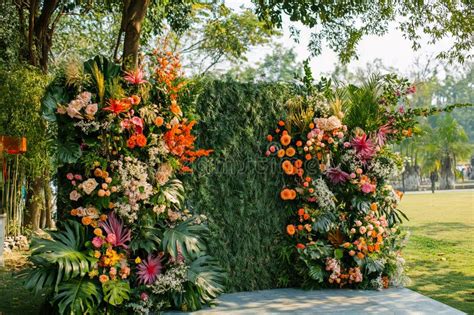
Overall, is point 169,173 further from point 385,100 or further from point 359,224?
point 385,100

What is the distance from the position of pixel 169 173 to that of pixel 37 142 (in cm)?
549

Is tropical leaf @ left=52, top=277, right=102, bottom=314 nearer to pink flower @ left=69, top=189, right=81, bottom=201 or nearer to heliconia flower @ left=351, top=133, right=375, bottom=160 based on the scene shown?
pink flower @ left=69, top=189, right=81, bottom=201

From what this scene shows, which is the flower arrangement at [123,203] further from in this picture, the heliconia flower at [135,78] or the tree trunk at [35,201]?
the tree trunk at [35,201]

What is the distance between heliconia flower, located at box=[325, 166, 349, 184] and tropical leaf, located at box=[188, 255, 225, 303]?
5.97 feet

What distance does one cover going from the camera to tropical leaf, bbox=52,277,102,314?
4.81 meters

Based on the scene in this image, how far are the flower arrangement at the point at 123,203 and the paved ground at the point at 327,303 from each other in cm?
34

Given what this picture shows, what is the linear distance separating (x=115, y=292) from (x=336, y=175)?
120 inches

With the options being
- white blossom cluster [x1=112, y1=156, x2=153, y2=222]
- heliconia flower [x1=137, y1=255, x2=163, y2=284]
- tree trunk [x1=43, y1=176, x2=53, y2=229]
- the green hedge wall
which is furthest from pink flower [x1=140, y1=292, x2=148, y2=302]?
tree trunk [x1=43, y1=176, x2=53, y2=229]

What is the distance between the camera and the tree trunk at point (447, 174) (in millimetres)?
38469

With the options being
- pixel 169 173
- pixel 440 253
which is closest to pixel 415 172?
pixel 440 253

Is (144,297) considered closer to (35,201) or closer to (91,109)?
(91,109)

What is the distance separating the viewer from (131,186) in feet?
17.2

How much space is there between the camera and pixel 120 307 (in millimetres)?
5219

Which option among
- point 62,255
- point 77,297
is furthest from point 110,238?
point 77,297
